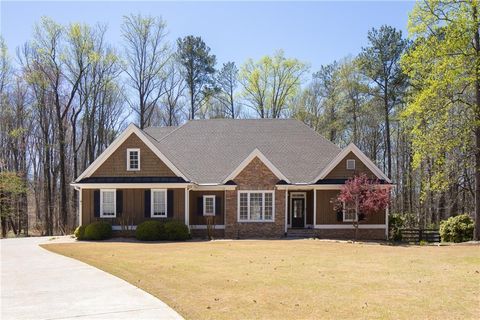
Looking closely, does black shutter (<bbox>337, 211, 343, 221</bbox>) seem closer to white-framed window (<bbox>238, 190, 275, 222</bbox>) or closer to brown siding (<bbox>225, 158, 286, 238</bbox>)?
brown siding (<bbox>225, 158, 286, 238</bbox>)

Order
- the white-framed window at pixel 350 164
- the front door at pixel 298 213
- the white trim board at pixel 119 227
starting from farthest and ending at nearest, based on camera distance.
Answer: the front door at pixel 298 213
the white-framed window at pixel 350 164
the white trim board at pixel 119 227

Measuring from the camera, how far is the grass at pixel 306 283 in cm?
876

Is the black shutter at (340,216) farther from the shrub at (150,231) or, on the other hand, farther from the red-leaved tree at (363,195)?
the shrub at (150,231)

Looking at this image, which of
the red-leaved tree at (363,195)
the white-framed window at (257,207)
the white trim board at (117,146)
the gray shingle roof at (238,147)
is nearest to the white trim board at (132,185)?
the white trim board at (117,146)

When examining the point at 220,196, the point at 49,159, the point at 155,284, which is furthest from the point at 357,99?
the point at 155,284

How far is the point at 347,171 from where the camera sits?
29.2 m

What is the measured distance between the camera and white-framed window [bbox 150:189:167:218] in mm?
28328

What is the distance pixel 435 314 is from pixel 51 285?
28.2 ft

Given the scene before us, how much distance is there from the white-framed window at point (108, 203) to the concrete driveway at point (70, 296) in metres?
12.9

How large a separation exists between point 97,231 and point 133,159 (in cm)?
470

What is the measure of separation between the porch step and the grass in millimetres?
10094

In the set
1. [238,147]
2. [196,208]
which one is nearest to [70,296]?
[196,208]

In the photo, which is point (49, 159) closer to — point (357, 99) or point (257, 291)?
point (357, 99)

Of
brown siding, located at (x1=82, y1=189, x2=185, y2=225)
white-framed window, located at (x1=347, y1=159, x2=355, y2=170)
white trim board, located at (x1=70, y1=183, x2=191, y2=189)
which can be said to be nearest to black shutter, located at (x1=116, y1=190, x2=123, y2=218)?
brown siding, located at (x1=82, y1=189, x2=185, y2=225)
